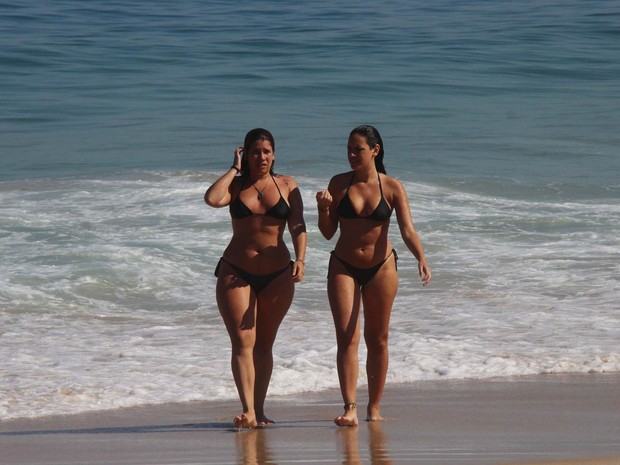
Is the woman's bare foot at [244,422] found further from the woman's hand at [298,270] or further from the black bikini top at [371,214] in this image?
the black bikini top at [371,214]

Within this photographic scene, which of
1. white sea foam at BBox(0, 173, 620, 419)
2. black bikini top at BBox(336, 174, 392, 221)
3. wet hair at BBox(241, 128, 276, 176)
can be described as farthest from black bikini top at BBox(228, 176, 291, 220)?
white sea foam at BBox(0, 173, 620, 419)

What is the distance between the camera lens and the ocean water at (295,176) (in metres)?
7.92

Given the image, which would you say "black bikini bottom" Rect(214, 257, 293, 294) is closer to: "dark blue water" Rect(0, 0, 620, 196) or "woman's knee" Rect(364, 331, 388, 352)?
"woman's knee" Rect(364, 331, 388, 352)

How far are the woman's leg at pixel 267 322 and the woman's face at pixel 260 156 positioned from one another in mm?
531

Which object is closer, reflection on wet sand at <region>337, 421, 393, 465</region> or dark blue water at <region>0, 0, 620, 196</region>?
reflection on wet sand at <region>337, 421, 393, 465</region>

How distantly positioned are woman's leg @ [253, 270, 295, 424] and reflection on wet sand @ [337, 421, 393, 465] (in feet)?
1.62

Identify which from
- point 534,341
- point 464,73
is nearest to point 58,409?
point 534,341

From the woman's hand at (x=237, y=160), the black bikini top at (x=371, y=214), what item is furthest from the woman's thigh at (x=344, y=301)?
the woman's hand at (x=237, y=160)

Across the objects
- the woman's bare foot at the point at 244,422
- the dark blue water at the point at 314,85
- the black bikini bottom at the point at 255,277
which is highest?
the dark blue water at the point at 314,85

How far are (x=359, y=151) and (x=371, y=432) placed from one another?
4.49 ft

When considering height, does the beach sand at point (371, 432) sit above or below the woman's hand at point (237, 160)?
below

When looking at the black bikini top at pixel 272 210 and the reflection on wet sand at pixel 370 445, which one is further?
the black bikini top at pixel 272 210

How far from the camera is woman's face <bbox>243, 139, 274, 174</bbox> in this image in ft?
19.0

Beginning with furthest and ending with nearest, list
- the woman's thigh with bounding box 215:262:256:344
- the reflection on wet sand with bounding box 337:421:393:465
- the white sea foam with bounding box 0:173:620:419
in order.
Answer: the white sea foam with bounding box 0:173:620:419
the woman's thigh with bounding box 215:262:256:344
the reflection on wet sand with bounding box 337:421:393:465
